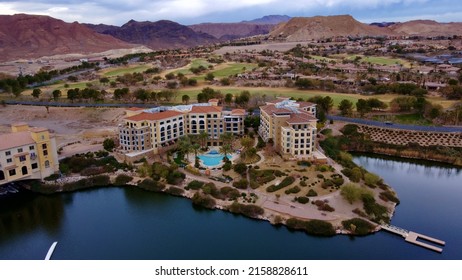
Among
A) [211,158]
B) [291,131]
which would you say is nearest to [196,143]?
[211,158]

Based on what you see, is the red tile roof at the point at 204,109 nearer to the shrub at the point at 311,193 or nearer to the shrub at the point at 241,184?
the shrub at the point at 241,184

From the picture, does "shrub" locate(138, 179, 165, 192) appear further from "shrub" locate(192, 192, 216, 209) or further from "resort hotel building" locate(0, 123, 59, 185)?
"resort hotel building" locate(0, 123, 59, 185)

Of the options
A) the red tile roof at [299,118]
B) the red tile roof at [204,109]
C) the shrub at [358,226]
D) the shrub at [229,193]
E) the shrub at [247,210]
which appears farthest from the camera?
the red tile roof at [204,109]

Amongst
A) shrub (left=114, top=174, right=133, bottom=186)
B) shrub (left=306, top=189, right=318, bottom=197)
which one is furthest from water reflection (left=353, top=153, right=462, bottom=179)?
shrub (left=114, top=174, right=133, bottom=186)

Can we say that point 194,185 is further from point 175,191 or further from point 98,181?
point 98,181

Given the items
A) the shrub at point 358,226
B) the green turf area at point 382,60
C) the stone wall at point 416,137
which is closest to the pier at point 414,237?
the shrub at point 358,226

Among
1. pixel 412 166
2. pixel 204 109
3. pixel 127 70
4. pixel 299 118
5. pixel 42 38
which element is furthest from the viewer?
pixel 42 38
